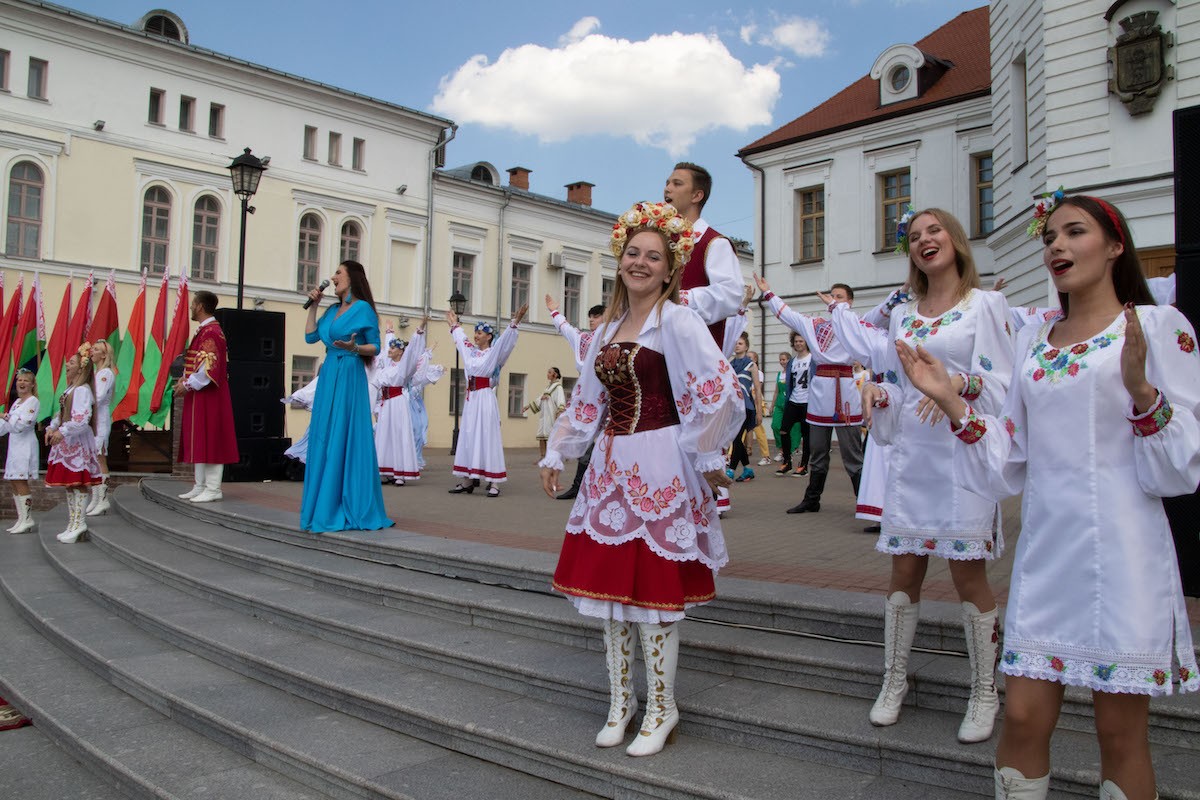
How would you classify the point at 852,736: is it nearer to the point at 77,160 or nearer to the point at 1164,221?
the point at 1164,221

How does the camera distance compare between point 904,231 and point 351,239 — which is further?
point 351,239

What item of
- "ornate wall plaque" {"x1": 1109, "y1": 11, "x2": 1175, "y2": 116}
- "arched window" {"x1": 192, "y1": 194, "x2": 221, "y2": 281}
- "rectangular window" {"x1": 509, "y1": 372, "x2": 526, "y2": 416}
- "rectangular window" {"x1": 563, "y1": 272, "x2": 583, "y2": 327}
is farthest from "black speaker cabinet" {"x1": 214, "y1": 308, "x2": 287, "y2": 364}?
"rectangular window" {"x1": 563, "y1": 272, "x2": 583, "y2": 327}

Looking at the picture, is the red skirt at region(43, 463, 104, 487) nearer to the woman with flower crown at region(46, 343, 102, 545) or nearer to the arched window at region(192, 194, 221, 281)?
the woman with flower crown at region(46, 343, 102, 545)

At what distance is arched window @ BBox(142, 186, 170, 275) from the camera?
27.6 m

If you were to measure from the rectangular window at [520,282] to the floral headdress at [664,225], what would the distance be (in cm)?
3358

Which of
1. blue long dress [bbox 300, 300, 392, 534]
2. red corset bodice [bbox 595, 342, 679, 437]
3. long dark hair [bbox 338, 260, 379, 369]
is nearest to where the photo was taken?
red corset bodice [bbox 595, 342, 679, 437]

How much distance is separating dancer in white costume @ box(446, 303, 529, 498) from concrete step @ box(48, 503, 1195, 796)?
4.28 metres

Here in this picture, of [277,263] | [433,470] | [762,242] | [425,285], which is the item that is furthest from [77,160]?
[762,242]

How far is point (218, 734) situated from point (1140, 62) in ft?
49.9

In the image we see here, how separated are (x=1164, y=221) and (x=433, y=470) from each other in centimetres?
1329

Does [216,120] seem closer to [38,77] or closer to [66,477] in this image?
[38,77]

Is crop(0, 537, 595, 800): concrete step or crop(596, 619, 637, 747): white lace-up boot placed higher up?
crop(596, 619, 637, 747): white lace-up boot

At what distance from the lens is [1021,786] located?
8.00ft

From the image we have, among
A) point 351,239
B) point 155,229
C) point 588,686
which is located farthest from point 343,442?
point 351,239
